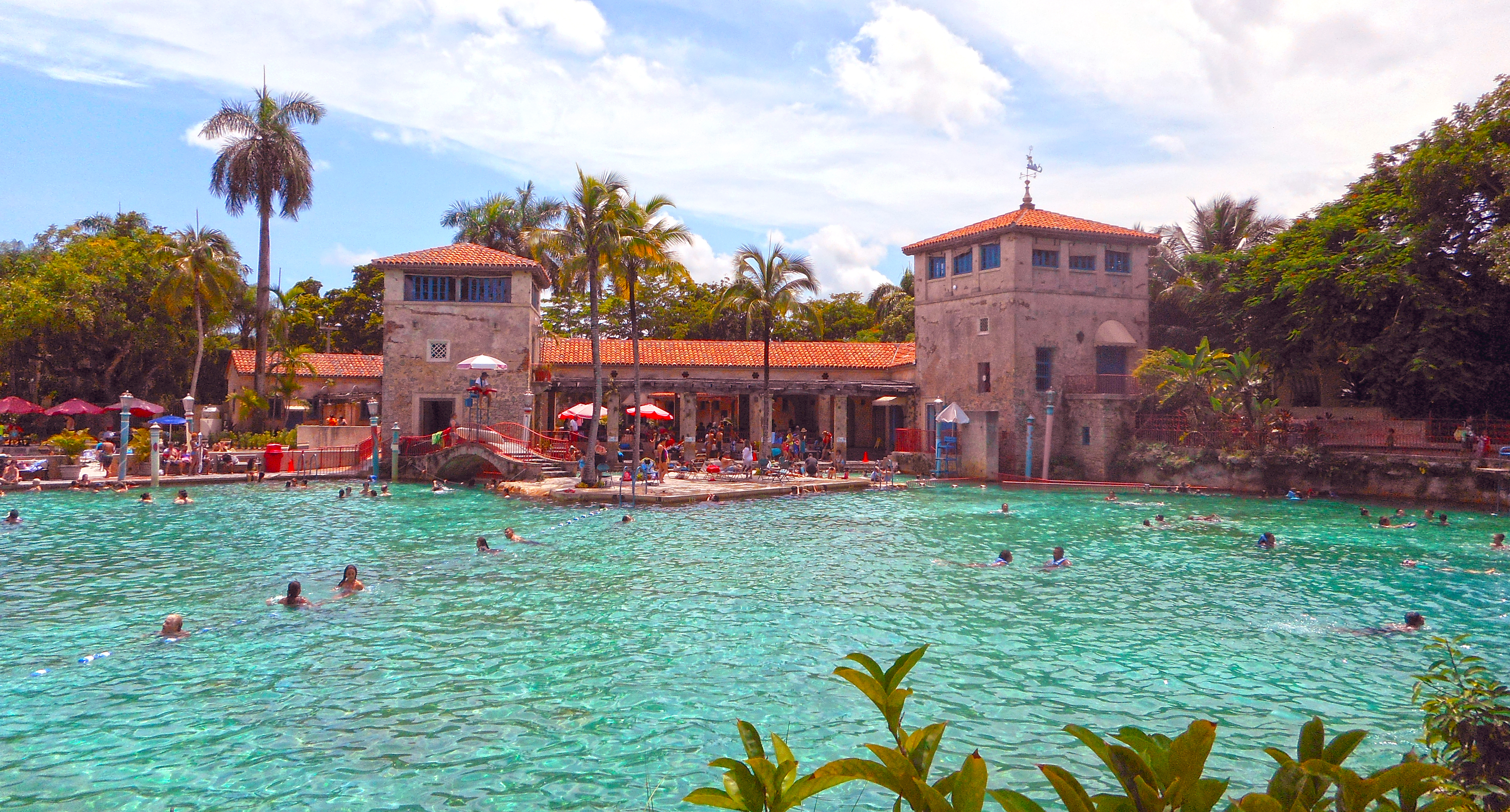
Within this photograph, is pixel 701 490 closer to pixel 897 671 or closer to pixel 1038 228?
pixel 1038 228

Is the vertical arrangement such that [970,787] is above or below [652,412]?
below

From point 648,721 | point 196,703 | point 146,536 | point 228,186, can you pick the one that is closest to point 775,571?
point 648,721

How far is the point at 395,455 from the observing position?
30203mm

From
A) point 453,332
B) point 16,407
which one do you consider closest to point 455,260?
point 453,332

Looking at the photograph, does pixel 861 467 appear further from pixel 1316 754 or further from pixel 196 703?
pixel 1316 754

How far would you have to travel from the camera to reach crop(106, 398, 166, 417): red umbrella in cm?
3247

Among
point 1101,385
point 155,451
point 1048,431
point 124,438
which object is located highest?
point 1101,385

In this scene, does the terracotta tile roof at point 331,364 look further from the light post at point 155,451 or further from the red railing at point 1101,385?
the red railing at point 1101,385

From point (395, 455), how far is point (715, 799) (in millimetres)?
30678

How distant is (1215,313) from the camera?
1394 inches

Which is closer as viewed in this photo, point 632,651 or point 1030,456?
point 632,651

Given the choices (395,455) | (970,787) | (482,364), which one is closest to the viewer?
(970,787)

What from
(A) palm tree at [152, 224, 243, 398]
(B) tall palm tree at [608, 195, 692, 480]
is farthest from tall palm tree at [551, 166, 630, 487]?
(A) palm tree at [152, 224, 243, 398]

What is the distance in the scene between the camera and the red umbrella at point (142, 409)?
A: 32.5 metres
